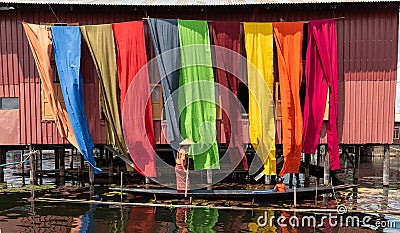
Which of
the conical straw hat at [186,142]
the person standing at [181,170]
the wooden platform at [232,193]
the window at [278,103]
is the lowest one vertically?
the wooden platform at [232,193]

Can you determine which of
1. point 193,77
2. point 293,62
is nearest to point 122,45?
point 193,77

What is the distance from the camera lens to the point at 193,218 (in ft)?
44.1

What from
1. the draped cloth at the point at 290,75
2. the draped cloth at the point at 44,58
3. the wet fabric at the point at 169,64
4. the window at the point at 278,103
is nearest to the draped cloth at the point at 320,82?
the draped cloth at the point at 290,75

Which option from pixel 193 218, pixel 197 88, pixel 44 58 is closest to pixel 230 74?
pixel 197 88

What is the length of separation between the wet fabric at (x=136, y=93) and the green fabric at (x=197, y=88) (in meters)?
1.48

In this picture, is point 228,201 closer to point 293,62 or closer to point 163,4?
point 293,62

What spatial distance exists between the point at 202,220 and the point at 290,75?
257 inches

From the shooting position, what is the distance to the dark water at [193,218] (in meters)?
12.3

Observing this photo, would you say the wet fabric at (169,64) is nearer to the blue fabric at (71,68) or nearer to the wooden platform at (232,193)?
the wooden platform at (232,193)

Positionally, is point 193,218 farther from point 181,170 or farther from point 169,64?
point 169,64

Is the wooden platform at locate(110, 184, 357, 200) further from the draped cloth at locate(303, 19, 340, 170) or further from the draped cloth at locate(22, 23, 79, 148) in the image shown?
the draped cloth at locate(22, 23, 79, 148)

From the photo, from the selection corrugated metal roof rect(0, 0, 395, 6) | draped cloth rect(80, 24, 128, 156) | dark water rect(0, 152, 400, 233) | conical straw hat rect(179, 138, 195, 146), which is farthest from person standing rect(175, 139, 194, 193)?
corrugated metal roof rect(0, 0, 395, 6)

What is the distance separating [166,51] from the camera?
15180 millimetres

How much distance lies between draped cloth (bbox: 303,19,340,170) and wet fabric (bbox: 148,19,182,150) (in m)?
5.10
